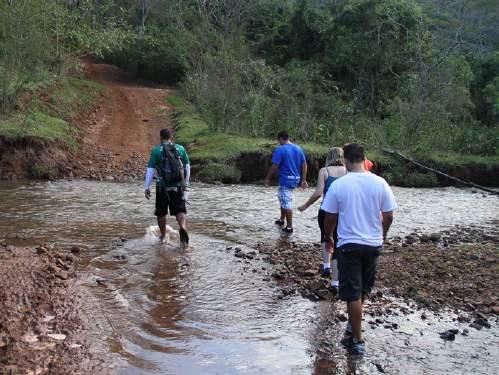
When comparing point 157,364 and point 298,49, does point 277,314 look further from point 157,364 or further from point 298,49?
point 298,49

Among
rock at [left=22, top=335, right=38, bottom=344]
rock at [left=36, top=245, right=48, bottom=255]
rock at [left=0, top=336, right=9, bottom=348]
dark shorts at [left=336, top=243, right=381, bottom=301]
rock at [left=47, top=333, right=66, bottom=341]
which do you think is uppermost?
dark shorts at [left=336, top=243, right=381, bottom=301]

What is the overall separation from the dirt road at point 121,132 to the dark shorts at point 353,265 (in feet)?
42.1

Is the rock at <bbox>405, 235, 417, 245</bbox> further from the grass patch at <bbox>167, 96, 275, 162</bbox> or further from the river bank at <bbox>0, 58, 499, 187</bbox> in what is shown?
the grass patch at <bbox>167, 96, 275, 162</bbox>

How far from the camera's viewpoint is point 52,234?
32.8 ft

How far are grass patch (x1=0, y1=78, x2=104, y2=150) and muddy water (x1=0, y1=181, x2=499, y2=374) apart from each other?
224 inches

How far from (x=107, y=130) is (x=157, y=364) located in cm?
1957

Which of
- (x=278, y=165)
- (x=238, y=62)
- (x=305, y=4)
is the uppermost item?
(x=305, y=4)

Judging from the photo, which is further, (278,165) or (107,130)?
(107,130)

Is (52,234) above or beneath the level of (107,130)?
beneath

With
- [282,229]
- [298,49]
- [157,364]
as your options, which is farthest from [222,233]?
[298,49]

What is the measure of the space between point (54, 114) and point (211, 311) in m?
17.9

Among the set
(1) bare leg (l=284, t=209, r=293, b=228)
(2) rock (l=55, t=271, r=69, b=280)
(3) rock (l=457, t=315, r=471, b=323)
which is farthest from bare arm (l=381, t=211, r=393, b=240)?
(1) bare leg (l=284, t=209, r=293, b=228)

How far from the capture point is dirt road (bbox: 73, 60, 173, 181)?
59.7ft

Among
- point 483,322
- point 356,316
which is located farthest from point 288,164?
point 356,316
